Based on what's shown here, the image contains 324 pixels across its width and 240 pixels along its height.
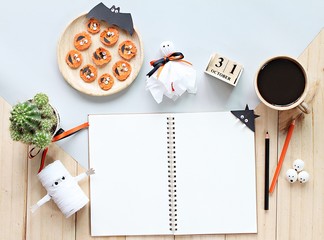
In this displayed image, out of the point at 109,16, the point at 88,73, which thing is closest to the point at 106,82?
the point at 88,73

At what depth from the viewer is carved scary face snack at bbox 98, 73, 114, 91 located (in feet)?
3.58

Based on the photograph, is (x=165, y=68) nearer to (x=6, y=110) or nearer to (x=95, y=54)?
(x=95, y=54)

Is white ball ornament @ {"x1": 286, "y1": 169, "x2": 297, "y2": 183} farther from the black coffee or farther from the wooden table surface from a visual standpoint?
the black coffee

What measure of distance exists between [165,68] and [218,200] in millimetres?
323

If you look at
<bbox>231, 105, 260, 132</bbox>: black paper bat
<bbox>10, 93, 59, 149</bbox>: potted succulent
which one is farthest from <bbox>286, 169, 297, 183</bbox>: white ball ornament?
<bbox>10, 93, 59, 149</bbox>: potted succulent

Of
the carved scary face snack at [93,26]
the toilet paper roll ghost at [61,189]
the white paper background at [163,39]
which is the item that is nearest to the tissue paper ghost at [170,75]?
the white paper background at [163,39]

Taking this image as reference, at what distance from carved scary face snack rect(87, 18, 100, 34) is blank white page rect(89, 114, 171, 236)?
196mm

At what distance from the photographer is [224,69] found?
1.06m

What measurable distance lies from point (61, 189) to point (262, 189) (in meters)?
0.45

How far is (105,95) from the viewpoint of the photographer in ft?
3.59

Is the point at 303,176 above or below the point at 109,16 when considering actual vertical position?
below

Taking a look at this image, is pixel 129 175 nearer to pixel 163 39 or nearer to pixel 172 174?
pixel 172 174

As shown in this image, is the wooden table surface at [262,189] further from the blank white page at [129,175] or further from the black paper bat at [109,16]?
the black paper bat at [109,16]

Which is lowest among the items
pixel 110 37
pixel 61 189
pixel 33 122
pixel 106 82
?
pixel 61 189
